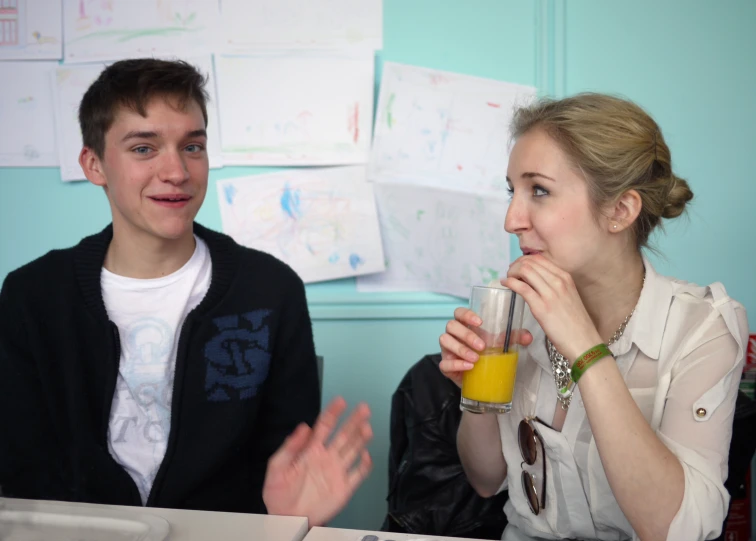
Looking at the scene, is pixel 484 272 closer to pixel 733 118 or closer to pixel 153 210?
pixel 733 118

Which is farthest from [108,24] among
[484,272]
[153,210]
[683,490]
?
[683,490]

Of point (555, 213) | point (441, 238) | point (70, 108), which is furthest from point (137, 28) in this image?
point (555, 213)

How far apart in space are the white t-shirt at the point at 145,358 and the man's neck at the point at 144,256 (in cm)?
2

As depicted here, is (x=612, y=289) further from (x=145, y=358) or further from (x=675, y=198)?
(x=145, y=358)

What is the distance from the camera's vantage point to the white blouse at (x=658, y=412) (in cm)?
117

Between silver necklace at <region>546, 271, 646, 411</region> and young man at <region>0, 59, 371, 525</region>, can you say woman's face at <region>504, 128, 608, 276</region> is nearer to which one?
silver necklace at <region>546, 271, 646, 411</region>

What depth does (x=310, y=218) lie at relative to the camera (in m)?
2.31

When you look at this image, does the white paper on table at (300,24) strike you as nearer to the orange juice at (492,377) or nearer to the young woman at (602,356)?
the young woman at (602,356)

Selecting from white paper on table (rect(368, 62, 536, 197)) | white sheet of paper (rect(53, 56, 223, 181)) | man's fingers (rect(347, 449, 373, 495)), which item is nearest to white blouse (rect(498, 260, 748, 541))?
man's fingers (rect(347, 449, 373, 495))

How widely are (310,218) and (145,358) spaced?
0.89 metres

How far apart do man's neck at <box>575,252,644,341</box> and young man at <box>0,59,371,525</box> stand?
64 cm

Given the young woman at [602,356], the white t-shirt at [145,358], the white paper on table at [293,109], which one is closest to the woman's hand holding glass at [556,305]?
the young woman at [602,356]

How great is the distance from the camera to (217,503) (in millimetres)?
1546

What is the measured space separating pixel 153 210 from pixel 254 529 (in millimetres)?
839
